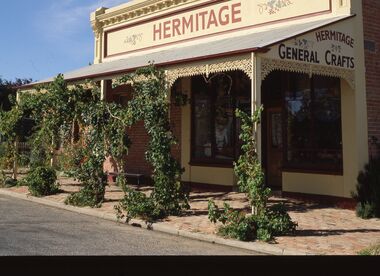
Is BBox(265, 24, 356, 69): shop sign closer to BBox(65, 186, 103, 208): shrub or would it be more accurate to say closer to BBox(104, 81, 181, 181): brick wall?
BBox(65, 186, 103, 208): shrub

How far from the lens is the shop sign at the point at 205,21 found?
1097cm

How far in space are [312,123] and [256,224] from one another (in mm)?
4284

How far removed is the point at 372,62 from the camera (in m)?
10.3

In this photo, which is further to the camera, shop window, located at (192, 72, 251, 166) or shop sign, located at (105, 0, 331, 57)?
shop window, located at (192, 72, 251, 166)

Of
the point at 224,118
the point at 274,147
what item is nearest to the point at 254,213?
the point at 274,147

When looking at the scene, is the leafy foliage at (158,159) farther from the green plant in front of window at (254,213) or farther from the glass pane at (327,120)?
the glass pane at (327,120)

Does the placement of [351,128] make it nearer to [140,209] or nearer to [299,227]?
[299,227]

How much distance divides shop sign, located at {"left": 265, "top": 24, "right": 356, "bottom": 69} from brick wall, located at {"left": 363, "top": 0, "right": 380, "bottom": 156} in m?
0.61

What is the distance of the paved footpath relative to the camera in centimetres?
651

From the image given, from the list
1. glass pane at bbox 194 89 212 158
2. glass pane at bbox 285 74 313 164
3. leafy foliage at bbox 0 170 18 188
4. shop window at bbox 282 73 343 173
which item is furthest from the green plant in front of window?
leafy foliage at bbox 0 170 18 188

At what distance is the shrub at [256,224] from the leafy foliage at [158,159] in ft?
5.49

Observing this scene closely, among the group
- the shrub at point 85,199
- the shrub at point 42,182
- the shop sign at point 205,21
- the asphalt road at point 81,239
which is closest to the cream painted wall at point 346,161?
the shop sign at point 205,21

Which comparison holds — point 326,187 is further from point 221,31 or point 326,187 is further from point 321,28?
point 221,31
